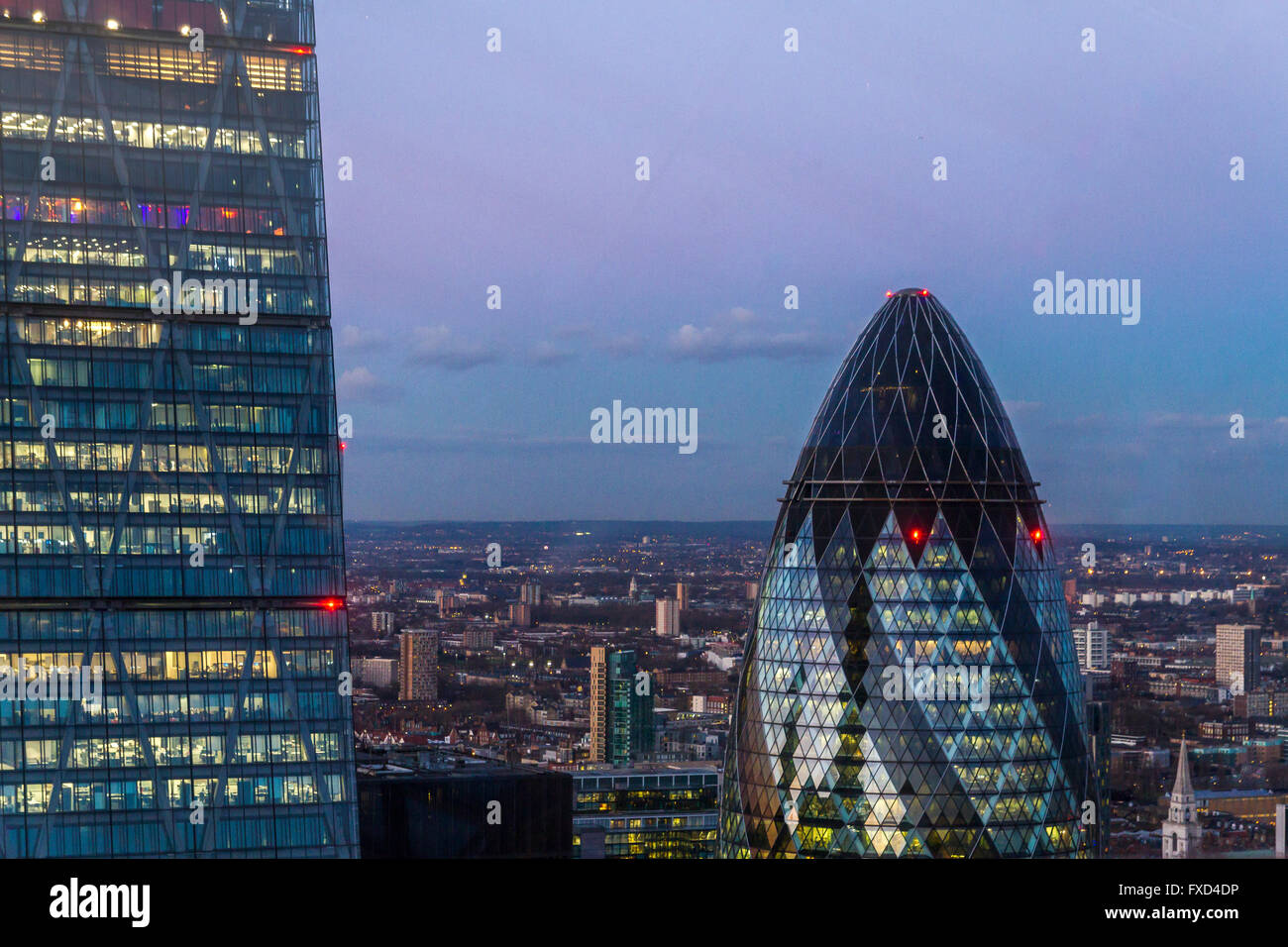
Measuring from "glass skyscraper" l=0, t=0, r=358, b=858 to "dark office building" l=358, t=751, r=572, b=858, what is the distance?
24.1 feet

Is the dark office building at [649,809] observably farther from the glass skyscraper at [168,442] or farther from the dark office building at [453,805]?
the glass skyscraper at [168,442]

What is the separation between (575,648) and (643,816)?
509 inches

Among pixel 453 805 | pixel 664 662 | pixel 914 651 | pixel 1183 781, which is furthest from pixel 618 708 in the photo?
pixel 1183 781

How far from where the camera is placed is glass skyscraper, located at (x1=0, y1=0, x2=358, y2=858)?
43.4 meters

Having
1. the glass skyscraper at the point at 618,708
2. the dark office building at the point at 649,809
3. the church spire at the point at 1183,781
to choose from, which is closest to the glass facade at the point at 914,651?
the glass skyscraper at the point at 618,708

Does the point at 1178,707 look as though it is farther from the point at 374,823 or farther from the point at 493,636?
the point at 374,823

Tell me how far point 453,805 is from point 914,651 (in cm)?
1820

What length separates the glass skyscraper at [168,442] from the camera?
43.4 metres

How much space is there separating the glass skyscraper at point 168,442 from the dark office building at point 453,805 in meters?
7.34

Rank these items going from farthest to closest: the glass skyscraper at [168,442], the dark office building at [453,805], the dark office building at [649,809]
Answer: the dark office building at [453,805] → the dark office building at [649,809] → the glass skyscraper at [168,442]

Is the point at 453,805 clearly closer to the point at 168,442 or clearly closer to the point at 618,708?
the point at 618,708

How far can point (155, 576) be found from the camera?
44438 millimetres

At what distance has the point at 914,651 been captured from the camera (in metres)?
43.3

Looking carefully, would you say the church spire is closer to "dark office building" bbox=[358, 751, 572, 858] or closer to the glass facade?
the glass facade
